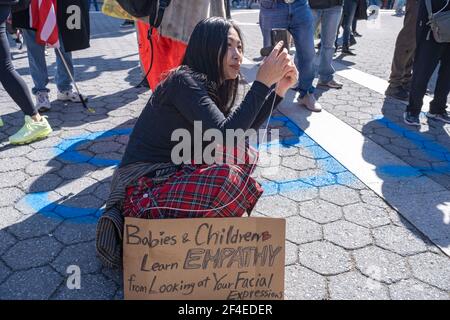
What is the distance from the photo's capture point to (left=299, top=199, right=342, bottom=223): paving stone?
2.30 metres

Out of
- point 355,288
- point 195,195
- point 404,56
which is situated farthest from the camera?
point 404,56

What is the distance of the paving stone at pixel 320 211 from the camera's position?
2303 millimetres

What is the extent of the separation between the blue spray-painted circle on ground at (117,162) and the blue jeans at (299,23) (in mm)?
591

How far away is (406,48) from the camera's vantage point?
4.25 meters

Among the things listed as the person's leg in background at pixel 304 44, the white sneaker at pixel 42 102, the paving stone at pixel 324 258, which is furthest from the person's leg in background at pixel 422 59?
the white sneaker at pixel 42 102

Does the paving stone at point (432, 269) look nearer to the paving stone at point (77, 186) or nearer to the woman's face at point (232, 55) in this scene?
the woman's face at point (232, 55)

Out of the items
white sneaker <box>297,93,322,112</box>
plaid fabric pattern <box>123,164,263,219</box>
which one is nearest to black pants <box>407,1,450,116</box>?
white sneaker <box>297,93,322,112</box>

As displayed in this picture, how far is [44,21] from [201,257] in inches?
105

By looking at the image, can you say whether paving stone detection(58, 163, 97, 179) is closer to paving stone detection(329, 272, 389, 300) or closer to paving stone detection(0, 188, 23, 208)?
paving stone detection(0, 188, 23, 208)

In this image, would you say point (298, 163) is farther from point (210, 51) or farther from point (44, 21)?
point (44, 21)

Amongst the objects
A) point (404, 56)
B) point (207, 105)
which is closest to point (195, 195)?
point (207, 105)

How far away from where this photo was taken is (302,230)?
220cm
